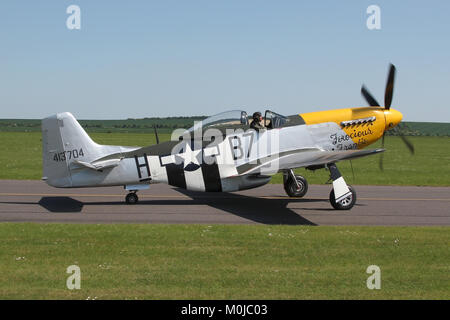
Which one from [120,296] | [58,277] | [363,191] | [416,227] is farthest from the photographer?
[363,191]

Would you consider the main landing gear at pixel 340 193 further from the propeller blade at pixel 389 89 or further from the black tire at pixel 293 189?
the propeller blade at pixel 389 89

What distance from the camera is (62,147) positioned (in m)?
14.1

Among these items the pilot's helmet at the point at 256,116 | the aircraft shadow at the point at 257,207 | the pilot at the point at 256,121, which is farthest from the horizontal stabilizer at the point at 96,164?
the pilot's helmet at the point at 256,116

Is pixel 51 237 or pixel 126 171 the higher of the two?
pixel 126 171

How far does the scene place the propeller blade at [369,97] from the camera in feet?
55.1

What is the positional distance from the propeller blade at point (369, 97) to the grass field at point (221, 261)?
6.03m

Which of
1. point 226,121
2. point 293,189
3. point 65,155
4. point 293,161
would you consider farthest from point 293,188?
point 65,155

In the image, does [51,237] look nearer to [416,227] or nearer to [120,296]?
[120,296]

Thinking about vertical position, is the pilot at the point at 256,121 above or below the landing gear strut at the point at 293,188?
above

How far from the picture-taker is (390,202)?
16281mm

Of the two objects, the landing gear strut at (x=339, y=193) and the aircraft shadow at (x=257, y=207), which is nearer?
the aircraft shadow at (x=257, y=207)

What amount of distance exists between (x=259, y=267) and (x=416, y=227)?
539 centimetres

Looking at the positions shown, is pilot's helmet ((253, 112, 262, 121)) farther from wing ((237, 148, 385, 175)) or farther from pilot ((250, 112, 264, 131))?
wing ((237, 148, 385, 175))
